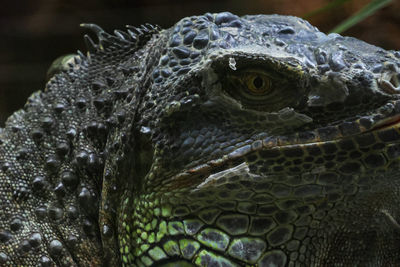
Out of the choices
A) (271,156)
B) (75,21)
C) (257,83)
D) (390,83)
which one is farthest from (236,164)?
(75,21)

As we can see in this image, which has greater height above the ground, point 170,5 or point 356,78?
point 170,5

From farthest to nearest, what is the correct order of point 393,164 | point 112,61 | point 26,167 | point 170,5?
point 170,5 → point 112,61 → point 26,167 → point 393,164

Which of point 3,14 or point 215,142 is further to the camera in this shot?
point 3,14

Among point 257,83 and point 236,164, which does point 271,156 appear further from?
point 257,83

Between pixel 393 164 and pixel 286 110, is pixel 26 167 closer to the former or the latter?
pixel 286 110

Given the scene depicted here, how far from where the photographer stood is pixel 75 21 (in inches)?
327

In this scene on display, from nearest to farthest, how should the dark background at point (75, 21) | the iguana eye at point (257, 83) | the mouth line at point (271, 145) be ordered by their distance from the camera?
the mouth line at point (271, 145) → the iguana eye at point (257, 83) → the dark background at point (75, 21)

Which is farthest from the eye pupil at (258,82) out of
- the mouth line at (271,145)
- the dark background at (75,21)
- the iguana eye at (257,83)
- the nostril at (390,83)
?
the dark background at (75,21)

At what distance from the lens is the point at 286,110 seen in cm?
226

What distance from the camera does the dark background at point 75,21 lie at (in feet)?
22.2

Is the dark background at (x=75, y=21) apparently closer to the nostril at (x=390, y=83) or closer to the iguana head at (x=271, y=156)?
the iguana head at (x=271, y=156)

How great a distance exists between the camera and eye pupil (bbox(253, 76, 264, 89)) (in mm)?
2297

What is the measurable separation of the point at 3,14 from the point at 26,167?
20.8 feet

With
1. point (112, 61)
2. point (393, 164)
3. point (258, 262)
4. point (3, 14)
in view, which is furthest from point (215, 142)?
point (3, 14)
